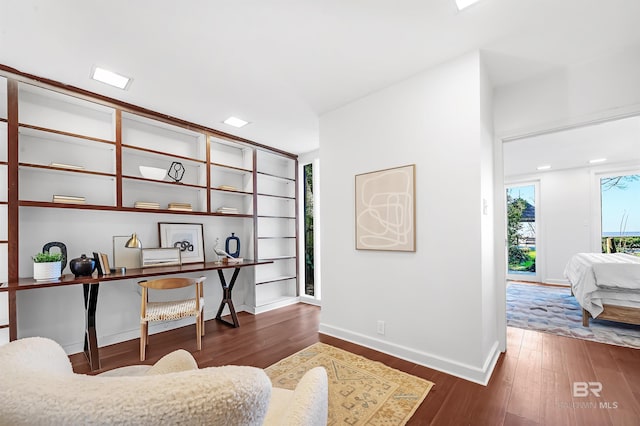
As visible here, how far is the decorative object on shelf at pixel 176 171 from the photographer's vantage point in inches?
136

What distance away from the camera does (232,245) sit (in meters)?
4.07

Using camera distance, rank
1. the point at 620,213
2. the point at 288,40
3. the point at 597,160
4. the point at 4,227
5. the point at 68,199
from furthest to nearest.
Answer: the point at 620,213, the point at 597,160, the point at 68,199, the point at 4,227, the point at 288,40

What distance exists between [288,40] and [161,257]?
8.73ft

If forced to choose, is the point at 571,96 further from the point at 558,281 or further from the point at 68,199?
the point at 558,281

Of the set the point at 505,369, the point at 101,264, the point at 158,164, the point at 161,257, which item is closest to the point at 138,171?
the point at 158,164

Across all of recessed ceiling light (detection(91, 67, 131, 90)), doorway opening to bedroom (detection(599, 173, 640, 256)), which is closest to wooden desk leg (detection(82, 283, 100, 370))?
recessed ceiling light (detection(91, 67, 131, 90))

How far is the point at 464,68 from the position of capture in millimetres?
2264

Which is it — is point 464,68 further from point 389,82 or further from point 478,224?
point 478,224

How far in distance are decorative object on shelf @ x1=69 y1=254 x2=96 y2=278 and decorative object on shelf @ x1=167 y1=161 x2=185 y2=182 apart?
1.29 metres

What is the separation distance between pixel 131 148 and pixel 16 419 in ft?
9.95

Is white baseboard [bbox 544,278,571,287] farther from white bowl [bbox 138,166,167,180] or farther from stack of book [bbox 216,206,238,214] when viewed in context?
white bowl [bbox 138,166,167,180]

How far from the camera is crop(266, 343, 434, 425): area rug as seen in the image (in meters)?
1.80

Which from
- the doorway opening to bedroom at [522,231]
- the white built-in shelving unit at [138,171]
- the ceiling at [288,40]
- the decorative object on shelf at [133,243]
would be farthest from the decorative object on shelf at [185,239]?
the doorway opening to bedroom at [522,231]

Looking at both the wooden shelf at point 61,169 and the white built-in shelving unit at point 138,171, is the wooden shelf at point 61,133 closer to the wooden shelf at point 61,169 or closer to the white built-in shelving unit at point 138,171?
the white built-in shelving unit at point 138,171
